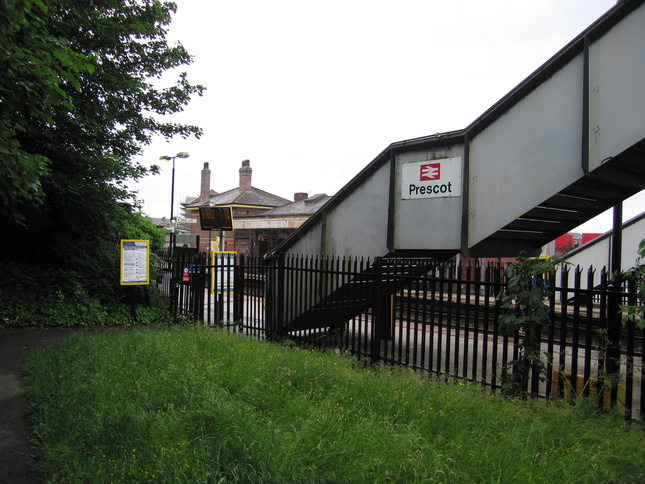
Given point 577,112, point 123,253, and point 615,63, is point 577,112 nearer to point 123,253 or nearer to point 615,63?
point 615,63

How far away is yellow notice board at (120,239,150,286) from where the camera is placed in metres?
11.5

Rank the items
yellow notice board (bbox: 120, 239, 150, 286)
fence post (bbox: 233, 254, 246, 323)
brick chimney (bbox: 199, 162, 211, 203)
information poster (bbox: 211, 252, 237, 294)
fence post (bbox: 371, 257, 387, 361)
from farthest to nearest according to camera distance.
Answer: brick chimney (bbox: 199, 162, 211, 203), yellow notice board (bbox: 120, 239, 150, 286), information poster (bbox: 211, 252, 237, 294), fence post (bbox: 233, 254, 246, 323), fence post (bbox: 371, 257, 387, 361)

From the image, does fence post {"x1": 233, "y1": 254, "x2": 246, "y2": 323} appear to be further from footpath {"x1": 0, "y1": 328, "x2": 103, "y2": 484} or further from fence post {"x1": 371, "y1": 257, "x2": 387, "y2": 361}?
fence post {"x1": 371, "y1": 257, "x2": 387, "y2": 361}

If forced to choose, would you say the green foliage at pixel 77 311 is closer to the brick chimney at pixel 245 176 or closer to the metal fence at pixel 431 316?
the metal fence at pixel 431 316

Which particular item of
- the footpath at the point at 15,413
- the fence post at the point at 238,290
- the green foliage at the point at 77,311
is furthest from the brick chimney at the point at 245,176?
the footpath at the point at 15,413

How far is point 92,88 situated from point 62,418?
903cm

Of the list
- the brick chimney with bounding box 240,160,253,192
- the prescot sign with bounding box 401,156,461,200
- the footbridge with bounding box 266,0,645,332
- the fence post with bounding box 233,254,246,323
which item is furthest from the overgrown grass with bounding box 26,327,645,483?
the brick chimney with bounding box 240,160,253,192

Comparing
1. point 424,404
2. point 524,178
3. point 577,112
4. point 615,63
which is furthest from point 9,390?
point 615,63

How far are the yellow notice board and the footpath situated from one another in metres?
2.27

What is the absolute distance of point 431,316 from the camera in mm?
6387

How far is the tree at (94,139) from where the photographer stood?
33.8 ft

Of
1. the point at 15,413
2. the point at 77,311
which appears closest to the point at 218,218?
the point at 77,311

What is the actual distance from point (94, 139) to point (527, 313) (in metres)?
10.6

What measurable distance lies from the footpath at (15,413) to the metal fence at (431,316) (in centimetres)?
334
